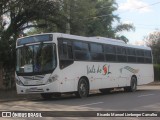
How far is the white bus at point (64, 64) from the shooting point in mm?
20609

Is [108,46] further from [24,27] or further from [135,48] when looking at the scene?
[24,27]

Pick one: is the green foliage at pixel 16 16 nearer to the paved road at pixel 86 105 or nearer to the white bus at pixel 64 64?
the white bus at pixel 64 64

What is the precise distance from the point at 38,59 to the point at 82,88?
10.1ft

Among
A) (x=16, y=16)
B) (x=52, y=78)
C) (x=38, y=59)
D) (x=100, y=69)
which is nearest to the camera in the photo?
(x=52, y=78)

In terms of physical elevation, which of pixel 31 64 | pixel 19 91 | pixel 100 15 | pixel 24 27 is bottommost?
pixel 19 91

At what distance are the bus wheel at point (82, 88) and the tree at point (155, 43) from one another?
37908 millimetres

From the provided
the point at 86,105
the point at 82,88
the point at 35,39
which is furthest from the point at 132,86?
the point at 86,105

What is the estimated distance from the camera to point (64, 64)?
69.2 ft

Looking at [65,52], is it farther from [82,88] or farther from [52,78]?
[82,88]

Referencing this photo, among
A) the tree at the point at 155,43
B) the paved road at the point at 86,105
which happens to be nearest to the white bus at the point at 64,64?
the paved road at the point at 86,105

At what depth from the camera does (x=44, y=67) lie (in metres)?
20.6

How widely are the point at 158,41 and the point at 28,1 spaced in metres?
38.1

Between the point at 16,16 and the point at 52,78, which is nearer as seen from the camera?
the point at 52,78

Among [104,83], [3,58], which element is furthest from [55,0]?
[104,83]
